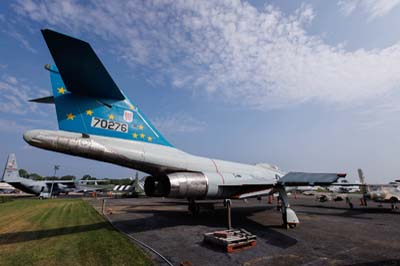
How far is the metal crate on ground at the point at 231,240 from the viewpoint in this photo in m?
6.83

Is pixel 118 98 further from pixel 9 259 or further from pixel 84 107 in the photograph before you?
pixel 9 259

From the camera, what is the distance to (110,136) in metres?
7.82

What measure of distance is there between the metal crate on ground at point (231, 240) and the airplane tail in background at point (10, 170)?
42383 millimetres

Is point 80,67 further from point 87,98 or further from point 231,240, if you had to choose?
point 231,240

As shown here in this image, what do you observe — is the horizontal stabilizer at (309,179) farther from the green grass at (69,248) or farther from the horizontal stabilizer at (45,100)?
the horizontal stabilizer at (45,100)

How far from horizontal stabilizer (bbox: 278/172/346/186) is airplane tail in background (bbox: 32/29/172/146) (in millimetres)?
6555

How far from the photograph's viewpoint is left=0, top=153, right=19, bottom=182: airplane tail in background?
36.2 meters

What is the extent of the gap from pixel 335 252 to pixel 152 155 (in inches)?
265

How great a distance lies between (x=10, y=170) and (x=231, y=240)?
144 feet

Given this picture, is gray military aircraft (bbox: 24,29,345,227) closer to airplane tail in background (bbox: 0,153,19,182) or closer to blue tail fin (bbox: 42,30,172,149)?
blue tail fin (bbox: 42,30,172,149)

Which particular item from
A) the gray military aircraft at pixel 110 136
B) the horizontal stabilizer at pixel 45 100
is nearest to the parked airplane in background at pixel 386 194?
the gray military aircraft at pixel 110 136

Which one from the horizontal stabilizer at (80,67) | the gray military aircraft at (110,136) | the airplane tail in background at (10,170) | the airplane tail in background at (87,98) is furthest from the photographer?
the airplane tail in background at (10,170)

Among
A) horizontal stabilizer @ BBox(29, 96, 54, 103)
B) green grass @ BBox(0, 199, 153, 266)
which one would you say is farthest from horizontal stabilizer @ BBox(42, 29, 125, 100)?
green grass @ BBox(0, 199, 153, 266)

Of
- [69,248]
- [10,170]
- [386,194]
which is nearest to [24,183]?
[10,170]
